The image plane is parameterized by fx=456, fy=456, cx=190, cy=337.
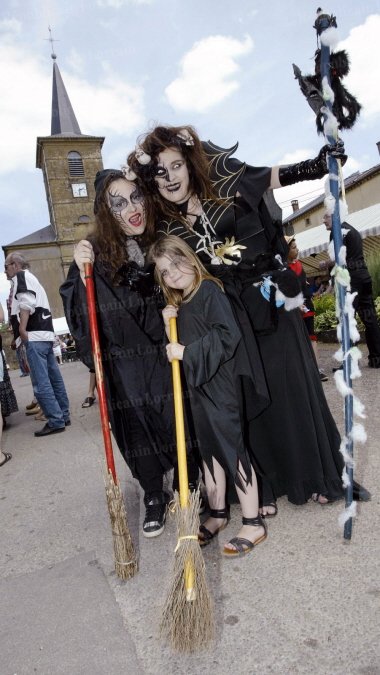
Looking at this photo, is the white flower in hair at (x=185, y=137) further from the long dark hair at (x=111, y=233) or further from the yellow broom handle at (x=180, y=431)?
the yellow broom handle at (x=180, y=431)

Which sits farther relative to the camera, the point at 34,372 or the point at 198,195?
the point at 34,372

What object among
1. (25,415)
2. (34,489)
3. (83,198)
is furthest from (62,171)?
(34,489)

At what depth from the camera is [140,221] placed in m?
2.45

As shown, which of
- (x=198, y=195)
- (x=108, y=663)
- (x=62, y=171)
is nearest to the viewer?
(x=108, y=663)

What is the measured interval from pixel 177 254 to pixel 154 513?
1.48 meters

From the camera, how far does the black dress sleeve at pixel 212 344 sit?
2.02 m

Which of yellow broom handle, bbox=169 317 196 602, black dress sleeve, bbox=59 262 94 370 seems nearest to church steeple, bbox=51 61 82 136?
black dress sleeve, bbox=59 262 94 370

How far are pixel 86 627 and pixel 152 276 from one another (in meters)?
1.63

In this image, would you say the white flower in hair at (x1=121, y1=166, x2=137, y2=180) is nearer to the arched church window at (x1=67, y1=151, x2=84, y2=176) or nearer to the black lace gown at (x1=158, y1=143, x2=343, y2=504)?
the black lace gown at (x1=158, y1=143, x2=343, y2=504)

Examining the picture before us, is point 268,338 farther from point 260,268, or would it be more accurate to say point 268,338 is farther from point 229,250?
point 229,250

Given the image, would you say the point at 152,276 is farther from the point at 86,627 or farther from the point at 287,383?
the point at 86,627

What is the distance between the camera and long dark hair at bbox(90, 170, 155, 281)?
7.95ft

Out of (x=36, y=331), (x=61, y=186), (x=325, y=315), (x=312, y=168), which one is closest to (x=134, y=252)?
(x=312, y=168)

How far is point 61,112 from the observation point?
43.7 m
